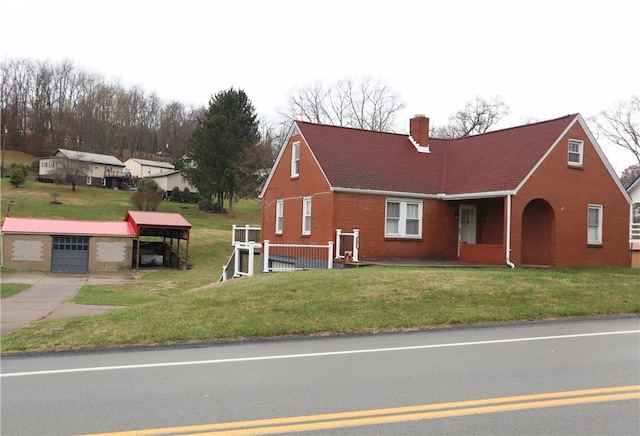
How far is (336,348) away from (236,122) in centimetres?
5650

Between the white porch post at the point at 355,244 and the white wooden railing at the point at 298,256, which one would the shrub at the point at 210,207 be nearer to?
the white wooden railing at the point at 298,256

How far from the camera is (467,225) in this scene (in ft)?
82.5

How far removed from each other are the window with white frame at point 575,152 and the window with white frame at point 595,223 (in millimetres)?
2019

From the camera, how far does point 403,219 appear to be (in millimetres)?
23656

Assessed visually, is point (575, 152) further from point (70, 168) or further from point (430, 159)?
point (70, 168)

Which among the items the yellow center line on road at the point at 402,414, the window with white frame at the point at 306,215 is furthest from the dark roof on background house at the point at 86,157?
the yellow center line on road at the point at 402,414

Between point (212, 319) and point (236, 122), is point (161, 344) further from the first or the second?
point (236, 122)

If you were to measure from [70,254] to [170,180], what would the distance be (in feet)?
138

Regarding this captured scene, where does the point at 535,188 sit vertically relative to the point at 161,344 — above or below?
above

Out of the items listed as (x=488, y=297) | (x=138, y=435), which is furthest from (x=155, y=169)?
(x=138, y=435)

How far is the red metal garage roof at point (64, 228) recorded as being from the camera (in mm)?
37219

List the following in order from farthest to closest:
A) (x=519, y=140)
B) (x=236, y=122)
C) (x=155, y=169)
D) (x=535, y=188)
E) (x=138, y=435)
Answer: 1. (x=155, y=169)
2. (x=236, y=122)
3. (x=519, y=140)
4. (x=535, y=188)
5. (x=138, y=435)

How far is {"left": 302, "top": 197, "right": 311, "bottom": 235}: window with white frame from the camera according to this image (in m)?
24.8

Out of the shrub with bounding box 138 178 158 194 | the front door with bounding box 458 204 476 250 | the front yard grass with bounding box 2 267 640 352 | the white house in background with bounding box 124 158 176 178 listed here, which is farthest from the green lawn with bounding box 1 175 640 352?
the white house in background with bounding box 124 158 176 178
